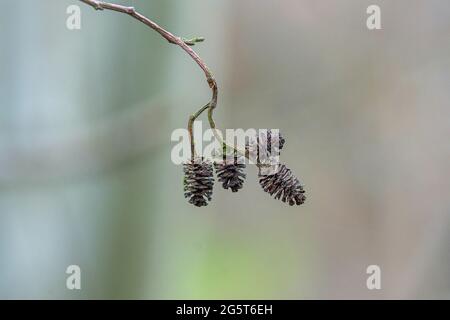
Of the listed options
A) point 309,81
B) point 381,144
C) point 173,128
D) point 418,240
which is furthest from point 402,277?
point 173,128

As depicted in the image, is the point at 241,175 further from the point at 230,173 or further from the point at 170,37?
the point at 170,37

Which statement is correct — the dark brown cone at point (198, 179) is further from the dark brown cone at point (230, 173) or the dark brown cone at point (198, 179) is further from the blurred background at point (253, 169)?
the blurred background at point (253, 169)

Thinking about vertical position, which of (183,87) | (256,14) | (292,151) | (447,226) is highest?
(256,14)

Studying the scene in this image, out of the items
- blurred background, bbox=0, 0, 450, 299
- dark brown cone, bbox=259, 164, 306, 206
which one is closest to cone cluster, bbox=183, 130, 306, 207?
→ dark brown cone, bbox=259, 164, 306, 206

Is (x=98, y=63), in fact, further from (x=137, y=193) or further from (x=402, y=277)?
(x=402, y=277)

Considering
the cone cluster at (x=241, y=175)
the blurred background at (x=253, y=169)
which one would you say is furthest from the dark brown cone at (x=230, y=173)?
the blurred background at (x=253, y=169)

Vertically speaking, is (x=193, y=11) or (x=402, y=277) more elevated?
(x=193, y=11)
